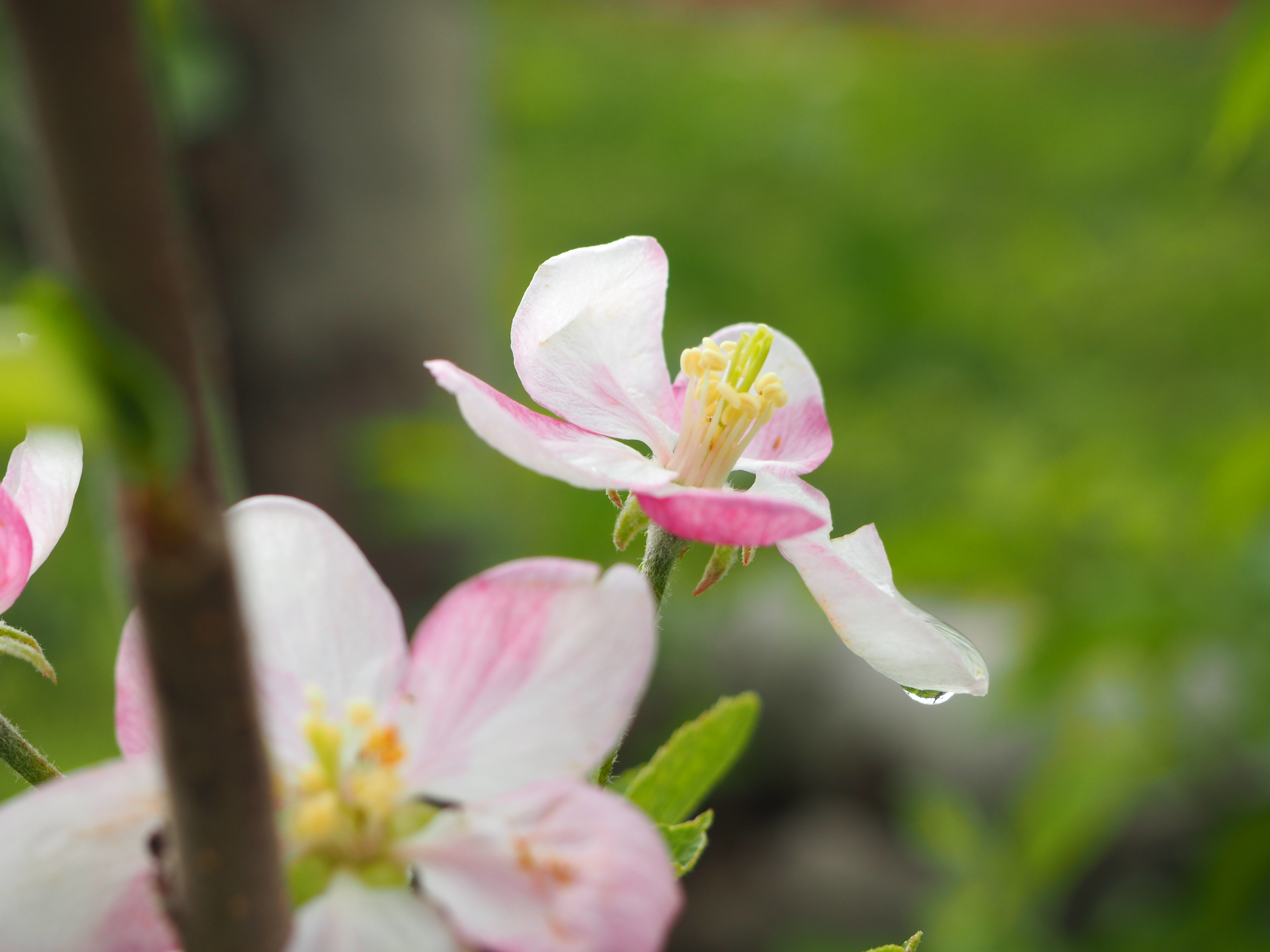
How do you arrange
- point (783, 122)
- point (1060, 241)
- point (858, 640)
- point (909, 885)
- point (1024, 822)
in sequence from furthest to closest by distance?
point (783, 122) < point (1060, 241) < point (909, 885) < point (1024, 822) < point (858, 640)

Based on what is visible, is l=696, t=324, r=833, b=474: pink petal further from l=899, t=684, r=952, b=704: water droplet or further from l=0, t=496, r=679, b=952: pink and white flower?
l=0, t=496, r=679, b=952: pink and white flower

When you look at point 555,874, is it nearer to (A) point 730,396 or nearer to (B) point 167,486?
(B) point 167,486

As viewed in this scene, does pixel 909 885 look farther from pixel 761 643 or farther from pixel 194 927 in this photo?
pixel 194 927

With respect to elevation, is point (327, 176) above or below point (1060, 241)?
below

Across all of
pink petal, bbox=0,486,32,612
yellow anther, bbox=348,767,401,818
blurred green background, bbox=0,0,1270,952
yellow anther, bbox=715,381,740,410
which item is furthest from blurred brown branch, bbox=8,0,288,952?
yellow anther, bbox=715,381,740,410

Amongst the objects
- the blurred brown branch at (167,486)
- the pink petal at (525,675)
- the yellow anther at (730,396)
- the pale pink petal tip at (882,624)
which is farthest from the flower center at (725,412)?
the blurred brown branch at (167,486)

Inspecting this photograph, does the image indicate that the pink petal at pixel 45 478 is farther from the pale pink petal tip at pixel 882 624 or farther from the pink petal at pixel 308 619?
the pale pink petal tip at pixel 882 624

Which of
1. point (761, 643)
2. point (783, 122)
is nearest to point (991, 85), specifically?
point (783, 122)
